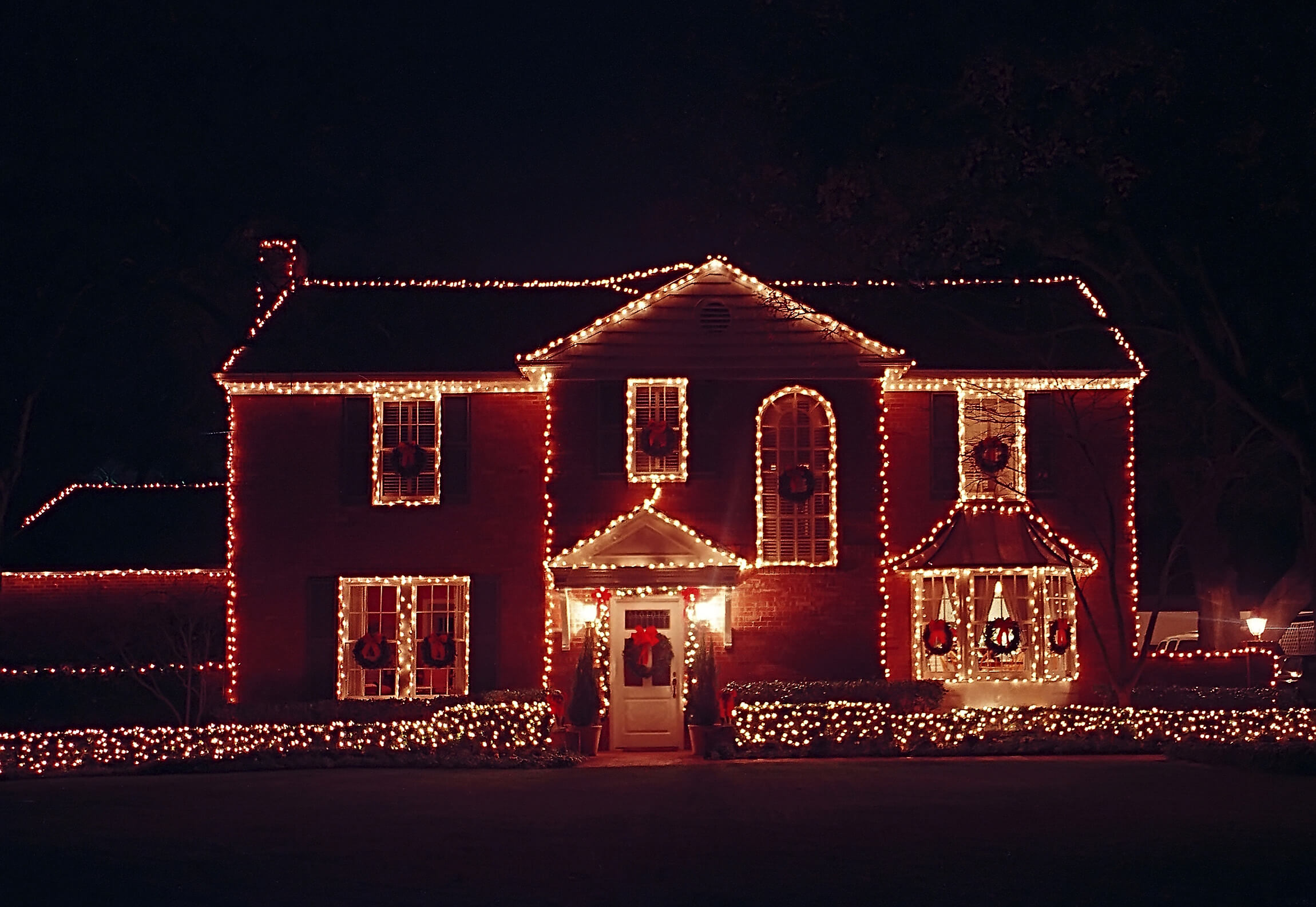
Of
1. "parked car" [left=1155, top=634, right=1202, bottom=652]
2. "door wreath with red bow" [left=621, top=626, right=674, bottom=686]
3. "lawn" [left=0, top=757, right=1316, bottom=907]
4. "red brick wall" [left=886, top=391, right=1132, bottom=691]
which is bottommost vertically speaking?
"lawn" [left=0, top=757, right=1316, bottom=907]

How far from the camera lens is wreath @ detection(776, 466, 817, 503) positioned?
A: 25359mm

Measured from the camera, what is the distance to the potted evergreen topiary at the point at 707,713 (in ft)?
76.6

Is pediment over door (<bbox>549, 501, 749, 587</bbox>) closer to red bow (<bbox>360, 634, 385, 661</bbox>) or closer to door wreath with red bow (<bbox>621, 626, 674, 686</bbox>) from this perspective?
door wreath with red bow (<bbox>621, 626, 674, 686</bbox>)

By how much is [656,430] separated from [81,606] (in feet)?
38.7

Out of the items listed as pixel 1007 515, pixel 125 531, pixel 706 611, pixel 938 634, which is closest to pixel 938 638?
pixel 938 634

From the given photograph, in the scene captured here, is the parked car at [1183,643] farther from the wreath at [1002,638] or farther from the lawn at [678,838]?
the lawn at [678,838]

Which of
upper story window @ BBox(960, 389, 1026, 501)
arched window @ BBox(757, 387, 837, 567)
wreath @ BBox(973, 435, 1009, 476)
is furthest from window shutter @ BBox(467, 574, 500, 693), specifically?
wreath @ BBox(973, 435, 1009, 476)

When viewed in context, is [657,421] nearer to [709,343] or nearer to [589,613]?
[709,343]

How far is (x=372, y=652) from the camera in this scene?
26.0 meters

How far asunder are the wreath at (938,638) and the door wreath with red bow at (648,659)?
3.88 metres

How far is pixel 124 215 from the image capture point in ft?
103

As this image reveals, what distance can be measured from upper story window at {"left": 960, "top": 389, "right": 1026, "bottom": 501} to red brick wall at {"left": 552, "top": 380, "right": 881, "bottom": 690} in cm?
177

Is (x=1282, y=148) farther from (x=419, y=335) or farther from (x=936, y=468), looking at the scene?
(x=419, y=335)

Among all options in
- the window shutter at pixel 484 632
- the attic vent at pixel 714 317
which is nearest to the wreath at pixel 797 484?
the attic vent at pixel 714 317
